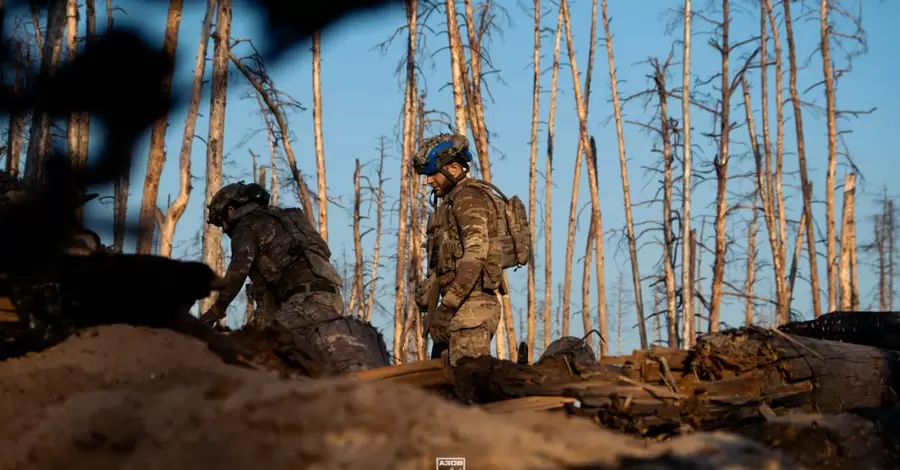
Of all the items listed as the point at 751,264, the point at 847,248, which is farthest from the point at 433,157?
the point at 751,264

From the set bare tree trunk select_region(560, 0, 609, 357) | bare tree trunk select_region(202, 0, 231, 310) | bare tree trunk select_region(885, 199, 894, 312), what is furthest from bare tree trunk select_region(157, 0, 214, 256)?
bare tree trunk select_region(885, 199, 894, 312)

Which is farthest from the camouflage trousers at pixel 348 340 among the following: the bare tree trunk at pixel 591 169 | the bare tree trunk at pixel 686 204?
the bare tree trunk at pixel 591 169

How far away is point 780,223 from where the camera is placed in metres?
20.6

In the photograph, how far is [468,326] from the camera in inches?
257

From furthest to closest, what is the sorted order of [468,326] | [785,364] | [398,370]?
1. [468,326]
2. [785,364]
3. [398,370]

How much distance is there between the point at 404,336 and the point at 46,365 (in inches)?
593

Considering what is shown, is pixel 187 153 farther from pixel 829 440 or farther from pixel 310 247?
pixel 829 440

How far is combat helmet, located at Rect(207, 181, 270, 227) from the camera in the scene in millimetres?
6996

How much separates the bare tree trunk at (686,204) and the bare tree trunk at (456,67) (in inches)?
173

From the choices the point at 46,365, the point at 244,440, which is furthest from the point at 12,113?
the point at 244,440

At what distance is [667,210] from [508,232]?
1466 centimetres

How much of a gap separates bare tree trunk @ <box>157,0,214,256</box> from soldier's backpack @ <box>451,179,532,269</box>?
5.07 meters

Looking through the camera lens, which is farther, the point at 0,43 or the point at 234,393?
the point at 0,43

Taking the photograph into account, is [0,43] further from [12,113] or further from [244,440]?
[244,440]
